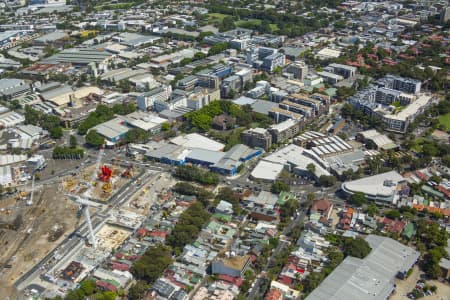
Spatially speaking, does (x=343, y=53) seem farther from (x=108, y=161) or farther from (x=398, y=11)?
(x=108, y=161)

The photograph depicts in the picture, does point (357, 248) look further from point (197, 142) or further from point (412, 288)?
point (197, 142)

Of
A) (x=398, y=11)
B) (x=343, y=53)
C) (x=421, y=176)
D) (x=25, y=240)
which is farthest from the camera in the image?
(x=398, y=11)

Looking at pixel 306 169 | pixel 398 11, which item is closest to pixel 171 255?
pixel 306 169

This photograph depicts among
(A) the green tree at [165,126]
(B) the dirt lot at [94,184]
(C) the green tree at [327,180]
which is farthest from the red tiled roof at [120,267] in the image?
(A) the green tree at [165,126]

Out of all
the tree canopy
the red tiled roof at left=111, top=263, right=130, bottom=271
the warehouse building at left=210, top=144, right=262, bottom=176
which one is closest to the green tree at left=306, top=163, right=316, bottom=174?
the warehouse building at left=210, top=144, right=262, bottom=176

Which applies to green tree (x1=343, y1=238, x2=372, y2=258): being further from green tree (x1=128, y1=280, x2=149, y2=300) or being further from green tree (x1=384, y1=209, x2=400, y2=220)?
green tree (x1=128, y1=280, x2=149, y2=300)

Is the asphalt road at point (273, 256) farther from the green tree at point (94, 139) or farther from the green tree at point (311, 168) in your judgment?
the green tree at point (94, 139)
